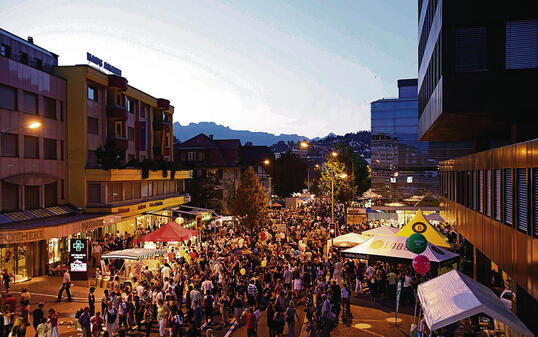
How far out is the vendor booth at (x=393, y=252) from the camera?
19500mm

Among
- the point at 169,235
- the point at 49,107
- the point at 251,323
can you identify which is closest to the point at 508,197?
the point at 251,323

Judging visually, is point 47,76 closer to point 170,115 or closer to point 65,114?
point 65,114

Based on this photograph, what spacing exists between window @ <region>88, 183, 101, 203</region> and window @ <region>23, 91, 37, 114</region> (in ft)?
24.2

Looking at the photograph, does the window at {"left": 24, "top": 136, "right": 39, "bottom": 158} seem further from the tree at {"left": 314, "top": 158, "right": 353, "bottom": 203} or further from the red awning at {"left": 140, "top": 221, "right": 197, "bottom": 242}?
the tree at {"left": 314, "top": 158, "right": 353, "bottom": 203}

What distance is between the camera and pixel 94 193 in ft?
107

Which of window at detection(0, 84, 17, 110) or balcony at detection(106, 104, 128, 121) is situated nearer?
window at detection(0, 84, 17, 110)

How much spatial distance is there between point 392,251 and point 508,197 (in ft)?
26.3

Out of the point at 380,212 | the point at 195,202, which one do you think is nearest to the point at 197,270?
the point at 380,212

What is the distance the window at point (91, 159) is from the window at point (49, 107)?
4132 mm

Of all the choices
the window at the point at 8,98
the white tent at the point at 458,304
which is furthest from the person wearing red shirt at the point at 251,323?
the window at the point at 8,98

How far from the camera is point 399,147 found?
7681cm

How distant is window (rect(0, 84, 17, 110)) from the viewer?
963 inches

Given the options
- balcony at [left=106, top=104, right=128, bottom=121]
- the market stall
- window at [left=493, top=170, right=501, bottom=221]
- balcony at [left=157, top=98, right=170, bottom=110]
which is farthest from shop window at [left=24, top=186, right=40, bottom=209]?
window at [left=493, top=170, right=501, bottom=221]

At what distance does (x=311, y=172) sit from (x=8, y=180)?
113038 mm
